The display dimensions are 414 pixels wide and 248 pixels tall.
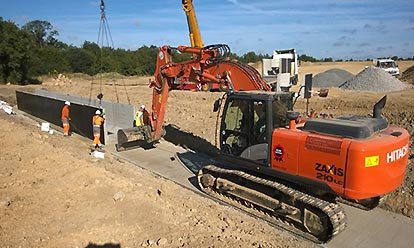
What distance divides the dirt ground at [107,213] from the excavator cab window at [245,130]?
4.07 ft

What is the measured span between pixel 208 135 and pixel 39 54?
1769 inches

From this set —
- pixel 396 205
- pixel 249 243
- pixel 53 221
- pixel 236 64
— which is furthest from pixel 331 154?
pixel 53 221

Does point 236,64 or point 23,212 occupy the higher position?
point 236,64

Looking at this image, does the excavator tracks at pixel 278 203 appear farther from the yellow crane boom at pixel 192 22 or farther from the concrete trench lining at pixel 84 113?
the concrete trench lining at pixel 84 113

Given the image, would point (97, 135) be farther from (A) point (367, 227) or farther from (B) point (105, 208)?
(A) point (367, 227)

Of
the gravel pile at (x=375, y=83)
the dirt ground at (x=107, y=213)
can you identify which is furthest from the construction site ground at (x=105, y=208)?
the gravel pile at (x=375, y=83)

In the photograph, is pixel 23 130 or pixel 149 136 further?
pixel 23 130

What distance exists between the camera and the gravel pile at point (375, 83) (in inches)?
1024

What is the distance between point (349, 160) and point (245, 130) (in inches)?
94.6

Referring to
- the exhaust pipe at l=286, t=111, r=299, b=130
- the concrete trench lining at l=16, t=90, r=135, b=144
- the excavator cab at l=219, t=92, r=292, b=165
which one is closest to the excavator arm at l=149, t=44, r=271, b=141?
the excavator cab at l=219, t=92, r=292, b=165

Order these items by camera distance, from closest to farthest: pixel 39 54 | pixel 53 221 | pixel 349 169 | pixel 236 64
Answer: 1. pixel 349 169
2. pixel 53 221
3. pixel 236 64
4. pixel 39 54

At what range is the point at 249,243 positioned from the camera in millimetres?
6004

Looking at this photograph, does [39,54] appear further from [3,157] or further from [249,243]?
[249,243]

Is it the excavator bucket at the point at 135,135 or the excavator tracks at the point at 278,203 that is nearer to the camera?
the excavator tracks at the point at 278,203
